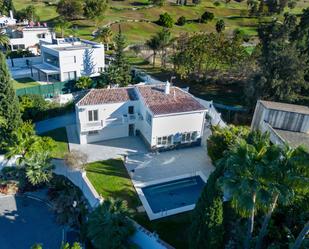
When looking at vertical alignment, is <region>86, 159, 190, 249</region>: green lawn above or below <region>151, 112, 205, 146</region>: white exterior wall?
below

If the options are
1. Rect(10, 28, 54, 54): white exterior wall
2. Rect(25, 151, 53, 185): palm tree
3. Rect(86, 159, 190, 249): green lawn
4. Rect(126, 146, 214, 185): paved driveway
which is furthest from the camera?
Rect(10, 28, 54, 54): white exterior wall

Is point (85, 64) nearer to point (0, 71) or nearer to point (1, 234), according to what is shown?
point (0, 71)

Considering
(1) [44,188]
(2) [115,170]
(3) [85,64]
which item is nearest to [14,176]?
(1) [44,188]

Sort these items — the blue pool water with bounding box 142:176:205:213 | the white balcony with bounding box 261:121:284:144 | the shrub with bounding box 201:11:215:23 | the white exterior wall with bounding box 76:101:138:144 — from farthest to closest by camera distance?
1. the shrub with bounding box 201:11:215:23
2. the white exterior wall with bounding box 76:101:138:144
3. the white balcony with bounding box 261:121:284:144
4. the blue pool water with bounding box 142:176:205:213

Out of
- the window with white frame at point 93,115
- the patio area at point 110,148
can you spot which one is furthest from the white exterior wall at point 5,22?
the window with white frame at point 93,115

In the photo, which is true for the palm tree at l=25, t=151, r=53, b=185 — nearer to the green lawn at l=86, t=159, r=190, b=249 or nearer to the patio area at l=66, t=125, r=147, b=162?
the green lawn at l=86, t=159, r=190, b=249

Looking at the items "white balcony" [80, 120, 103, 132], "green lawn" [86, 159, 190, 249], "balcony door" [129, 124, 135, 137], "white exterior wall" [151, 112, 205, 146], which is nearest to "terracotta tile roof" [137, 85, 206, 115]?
"white exterior wall" [151, 112, 205, 146]
